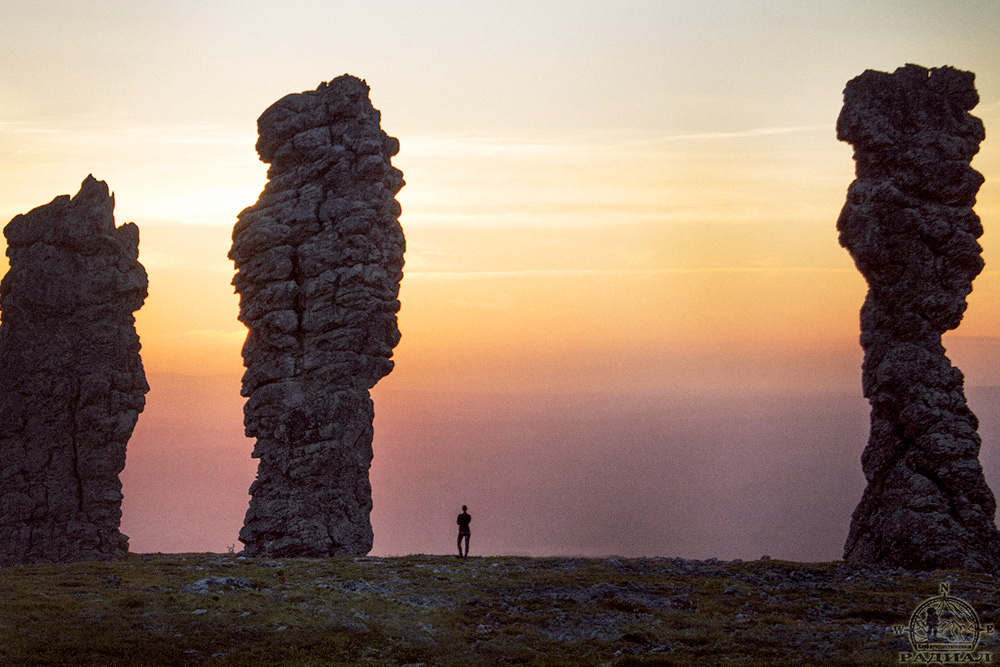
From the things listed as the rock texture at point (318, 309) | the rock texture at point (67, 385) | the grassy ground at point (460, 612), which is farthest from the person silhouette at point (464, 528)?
the rock texture at point (67, 385)

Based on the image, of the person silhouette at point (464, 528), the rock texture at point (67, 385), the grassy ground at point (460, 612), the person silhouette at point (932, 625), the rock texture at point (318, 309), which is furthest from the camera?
the rock texture at point (67, 385)

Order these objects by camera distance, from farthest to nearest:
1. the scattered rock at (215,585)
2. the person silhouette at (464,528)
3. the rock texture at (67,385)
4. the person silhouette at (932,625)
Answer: the rock texture at (67,385), the person silhouette at (464,528), the scattered rock at (215,585), the person silhouette at (932,625)

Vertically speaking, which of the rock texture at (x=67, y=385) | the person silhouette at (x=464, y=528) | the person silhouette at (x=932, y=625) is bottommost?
the person silhouette at (x=932, y=625)

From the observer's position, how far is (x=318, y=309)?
74062 mm

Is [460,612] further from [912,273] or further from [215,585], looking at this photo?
[912,273]

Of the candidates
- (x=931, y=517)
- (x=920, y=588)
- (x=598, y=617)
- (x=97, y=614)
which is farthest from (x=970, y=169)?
(x=97, y=614)

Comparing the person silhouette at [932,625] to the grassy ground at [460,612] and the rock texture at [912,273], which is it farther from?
the rock texture at [912,273]

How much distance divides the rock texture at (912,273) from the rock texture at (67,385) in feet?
152

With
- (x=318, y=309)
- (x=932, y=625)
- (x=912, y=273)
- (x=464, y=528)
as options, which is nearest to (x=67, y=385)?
(x=318, y=309)

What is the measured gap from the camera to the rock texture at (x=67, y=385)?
3120 inches

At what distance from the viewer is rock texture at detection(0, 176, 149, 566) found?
79.2 m

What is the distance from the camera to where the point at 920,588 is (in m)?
58.8

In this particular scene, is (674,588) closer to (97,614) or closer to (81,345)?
(97,614)

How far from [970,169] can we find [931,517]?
65.5ft
